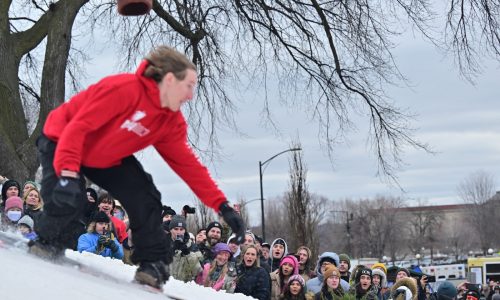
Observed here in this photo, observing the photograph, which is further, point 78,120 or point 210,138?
point 210,138

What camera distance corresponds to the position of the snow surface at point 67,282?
300cm

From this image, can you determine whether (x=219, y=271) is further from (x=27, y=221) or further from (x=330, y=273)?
A: (x=27, y=221)

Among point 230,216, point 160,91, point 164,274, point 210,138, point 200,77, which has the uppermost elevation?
point 200,77

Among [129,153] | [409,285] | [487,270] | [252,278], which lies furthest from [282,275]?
[487,270]

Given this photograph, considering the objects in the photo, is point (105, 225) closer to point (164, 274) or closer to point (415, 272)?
point (164, 274)

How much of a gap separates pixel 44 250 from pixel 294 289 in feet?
11.7

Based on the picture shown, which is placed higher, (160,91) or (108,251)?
(160,91)

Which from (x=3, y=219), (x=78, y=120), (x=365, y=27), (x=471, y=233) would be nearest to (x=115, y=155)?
(x=78, y=120)

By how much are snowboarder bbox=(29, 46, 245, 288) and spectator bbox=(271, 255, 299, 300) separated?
3177 millimetres

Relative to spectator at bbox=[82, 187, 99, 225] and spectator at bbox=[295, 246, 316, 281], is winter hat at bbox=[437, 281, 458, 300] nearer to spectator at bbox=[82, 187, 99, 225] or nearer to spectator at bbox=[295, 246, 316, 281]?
spectator at bbox=[295, 246, 316, 281]

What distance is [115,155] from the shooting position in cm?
399

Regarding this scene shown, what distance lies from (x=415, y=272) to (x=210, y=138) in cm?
578

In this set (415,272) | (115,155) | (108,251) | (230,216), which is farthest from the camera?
(415,272)

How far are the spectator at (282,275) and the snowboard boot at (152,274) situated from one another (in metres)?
3.21
